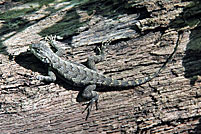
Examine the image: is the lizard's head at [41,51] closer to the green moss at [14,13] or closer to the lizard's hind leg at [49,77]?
the lizard's hind leg at [49,77]

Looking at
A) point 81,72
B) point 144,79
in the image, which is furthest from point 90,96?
point 144,79

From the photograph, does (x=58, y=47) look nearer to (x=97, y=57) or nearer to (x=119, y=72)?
(x=97, y=57)

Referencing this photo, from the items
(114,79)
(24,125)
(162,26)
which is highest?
(162,26)

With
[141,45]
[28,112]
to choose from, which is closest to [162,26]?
[141,45]

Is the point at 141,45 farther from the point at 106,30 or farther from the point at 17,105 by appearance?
the point at 17,105

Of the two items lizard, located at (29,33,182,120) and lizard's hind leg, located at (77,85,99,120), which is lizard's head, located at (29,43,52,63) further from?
lizard's hind leg, located at (77,85,99,120)

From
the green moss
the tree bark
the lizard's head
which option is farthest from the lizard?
the green moss
